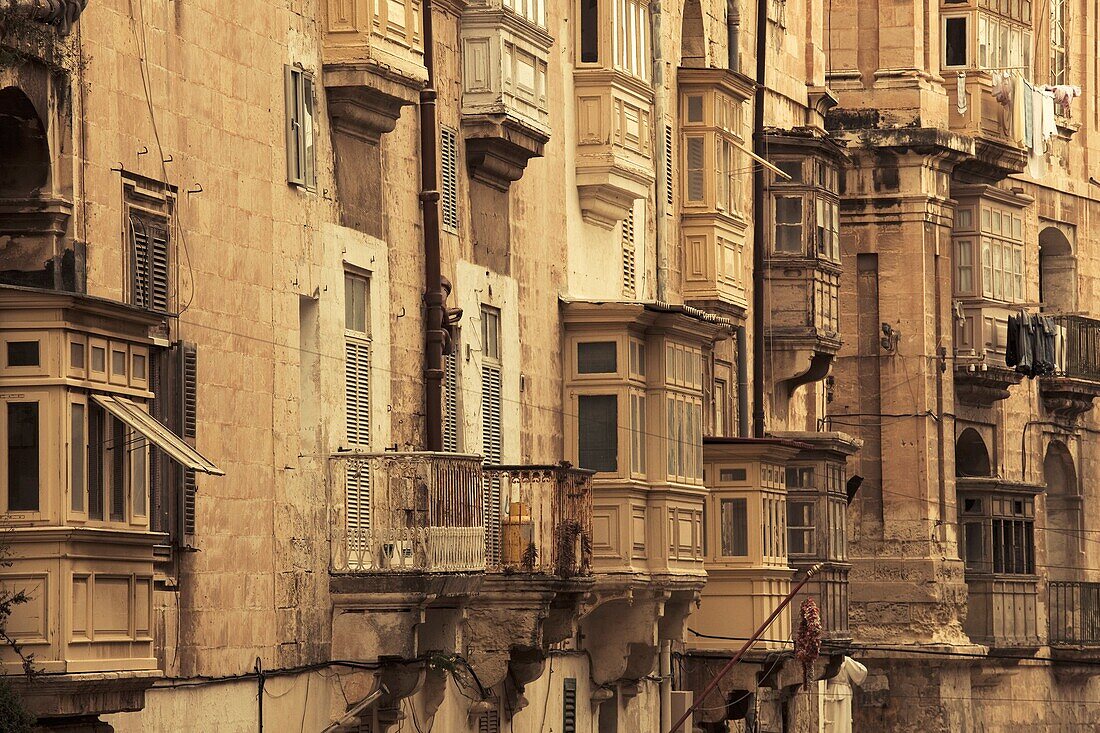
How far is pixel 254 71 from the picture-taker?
94.2 ft

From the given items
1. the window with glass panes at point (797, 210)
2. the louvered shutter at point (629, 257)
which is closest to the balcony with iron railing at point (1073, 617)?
the window with glass panes at point (797, 210)

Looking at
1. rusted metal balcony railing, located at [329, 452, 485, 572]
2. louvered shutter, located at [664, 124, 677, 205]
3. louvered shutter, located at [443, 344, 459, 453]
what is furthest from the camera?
louvered shutter, located at [664, 124, 677, 205]

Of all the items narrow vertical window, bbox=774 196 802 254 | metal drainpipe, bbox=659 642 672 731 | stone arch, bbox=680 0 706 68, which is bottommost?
metal drainpipe, bbox=659 642 672 731

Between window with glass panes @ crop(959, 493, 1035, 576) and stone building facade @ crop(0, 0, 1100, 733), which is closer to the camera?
stone building facade @ crop(0, 0, 1100, 733)

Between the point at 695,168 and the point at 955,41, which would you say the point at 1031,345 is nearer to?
the point at 955,41

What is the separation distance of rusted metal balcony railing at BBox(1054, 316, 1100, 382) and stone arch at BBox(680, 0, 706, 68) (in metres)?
18.7

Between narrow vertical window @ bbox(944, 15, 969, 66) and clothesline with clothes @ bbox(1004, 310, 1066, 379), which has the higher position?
narrow vertical window @ bbox(944, 15, 969, 66)

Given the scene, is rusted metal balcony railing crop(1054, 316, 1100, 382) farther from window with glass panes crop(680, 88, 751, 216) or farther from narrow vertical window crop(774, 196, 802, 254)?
window with glass panes crop(680, 88, 751, 216)

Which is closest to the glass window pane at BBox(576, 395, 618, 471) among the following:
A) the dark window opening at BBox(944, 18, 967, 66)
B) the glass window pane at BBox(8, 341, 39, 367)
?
the glass window pane at BBox(8, 341, 39, 367)

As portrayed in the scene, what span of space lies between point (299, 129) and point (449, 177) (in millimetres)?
5030

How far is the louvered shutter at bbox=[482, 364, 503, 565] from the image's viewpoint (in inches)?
1356

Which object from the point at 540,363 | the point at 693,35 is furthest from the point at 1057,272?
the point at 540,363

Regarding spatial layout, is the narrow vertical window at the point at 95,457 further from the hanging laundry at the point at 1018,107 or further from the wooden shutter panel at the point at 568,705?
the hanging laundry at the point at 1018,107

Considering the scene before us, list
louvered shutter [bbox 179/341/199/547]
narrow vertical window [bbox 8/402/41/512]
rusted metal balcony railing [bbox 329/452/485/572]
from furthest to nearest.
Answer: rusted metal balcony railing [bbox 329/452/485/572] → louvered shutter [bbox 179/341/199/547] → narrow vertical window [bbox 8/402/41/512]
